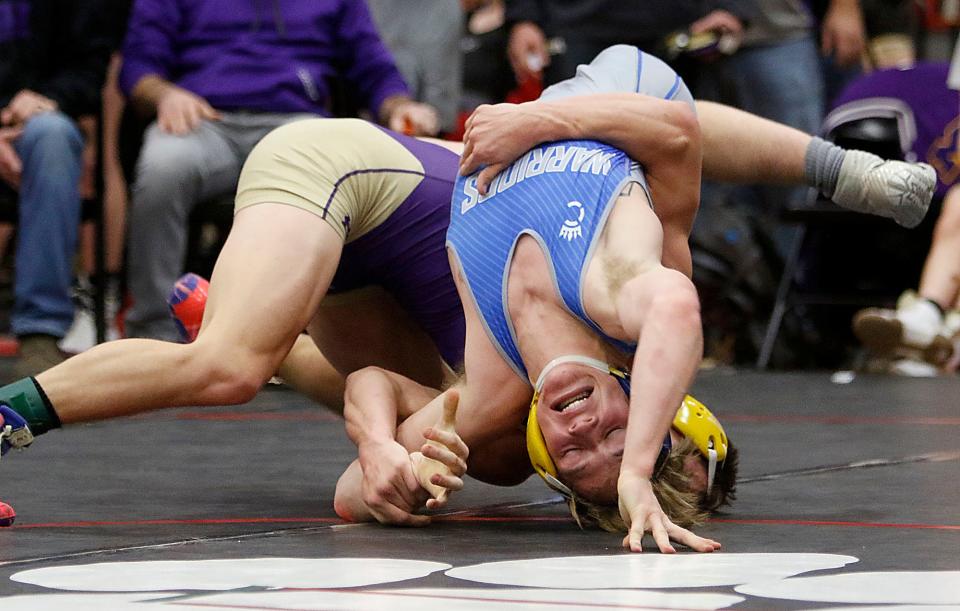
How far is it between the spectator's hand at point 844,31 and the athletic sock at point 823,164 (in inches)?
123

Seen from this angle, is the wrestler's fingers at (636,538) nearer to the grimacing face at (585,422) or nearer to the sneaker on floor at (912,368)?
the grimacing face at (585,422)

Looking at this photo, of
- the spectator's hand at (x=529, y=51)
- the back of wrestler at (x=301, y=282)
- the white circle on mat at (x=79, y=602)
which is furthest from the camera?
the spectator's hand at (x=529, y=51)

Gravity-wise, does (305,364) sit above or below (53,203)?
A: below

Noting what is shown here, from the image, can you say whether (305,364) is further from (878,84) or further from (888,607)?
(878,84)

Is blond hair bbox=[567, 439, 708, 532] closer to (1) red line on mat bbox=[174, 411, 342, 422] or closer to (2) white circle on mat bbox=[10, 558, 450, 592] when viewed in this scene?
(2) white circle on mat bbox=[10, 558, 450, 592]

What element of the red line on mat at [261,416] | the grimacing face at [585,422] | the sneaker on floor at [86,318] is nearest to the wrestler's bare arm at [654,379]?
the grimacing face at [585,422]

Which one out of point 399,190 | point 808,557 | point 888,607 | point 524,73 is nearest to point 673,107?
point 399,190

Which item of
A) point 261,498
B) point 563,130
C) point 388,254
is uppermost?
point 563,130

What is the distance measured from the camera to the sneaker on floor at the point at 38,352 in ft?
16.8

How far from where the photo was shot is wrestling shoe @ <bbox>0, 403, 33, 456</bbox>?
2.82m

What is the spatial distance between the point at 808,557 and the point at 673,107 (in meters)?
0.98

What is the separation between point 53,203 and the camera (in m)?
5.23

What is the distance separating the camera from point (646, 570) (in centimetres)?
228

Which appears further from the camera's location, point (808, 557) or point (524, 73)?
point (524, 73)
